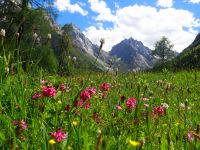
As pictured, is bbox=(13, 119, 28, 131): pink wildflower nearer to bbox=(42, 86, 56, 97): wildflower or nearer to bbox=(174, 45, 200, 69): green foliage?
bbox=(42, 86, 56, 97): wildflower

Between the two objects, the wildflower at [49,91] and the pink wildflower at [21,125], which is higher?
the wildflower at [49,91]

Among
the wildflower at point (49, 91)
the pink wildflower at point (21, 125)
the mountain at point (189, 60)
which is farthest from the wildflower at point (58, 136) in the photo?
the mountain at point (189, 60)

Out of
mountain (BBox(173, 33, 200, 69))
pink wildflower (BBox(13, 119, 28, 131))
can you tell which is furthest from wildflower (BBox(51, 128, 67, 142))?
mountain (BBox(173, 33, 200, 69))

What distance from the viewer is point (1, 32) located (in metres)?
4.32

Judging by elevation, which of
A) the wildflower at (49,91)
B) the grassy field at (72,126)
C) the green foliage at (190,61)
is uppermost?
the green foliage at (190,61)

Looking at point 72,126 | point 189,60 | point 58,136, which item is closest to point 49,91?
point 72,126

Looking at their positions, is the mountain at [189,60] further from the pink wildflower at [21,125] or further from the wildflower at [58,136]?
the wildflower at [58,136]

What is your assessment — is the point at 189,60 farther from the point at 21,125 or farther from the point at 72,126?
the point at 21,125

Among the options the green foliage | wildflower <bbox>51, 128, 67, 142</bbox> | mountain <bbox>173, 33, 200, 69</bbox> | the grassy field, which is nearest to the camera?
wildflower <bbox>51, 128, 67, 142</bbox>

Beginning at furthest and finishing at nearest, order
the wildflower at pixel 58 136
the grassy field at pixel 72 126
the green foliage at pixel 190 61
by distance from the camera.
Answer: the green foliage at pixel 190 61, the grassy field at pixel 72 126, the wildflower at pixel 58 136

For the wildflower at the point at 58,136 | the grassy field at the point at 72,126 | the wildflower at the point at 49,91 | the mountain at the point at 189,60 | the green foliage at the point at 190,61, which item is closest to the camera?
the wildflower at the point at 58,136

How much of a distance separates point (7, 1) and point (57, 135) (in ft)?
123

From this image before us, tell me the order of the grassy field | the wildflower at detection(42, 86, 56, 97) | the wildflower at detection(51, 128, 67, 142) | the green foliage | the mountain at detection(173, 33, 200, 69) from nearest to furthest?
the wildflower at detection(51, 128, 67, 142)
the grassy field
the wildflower at detection(42, 86, 56, 97)
the green foliage
the mountain at detection(173, 33, 200, 69)

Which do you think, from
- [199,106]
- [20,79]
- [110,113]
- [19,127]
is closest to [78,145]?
[19,127]
